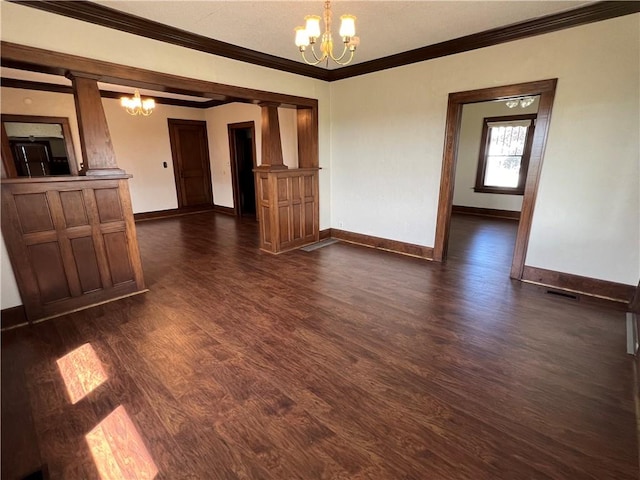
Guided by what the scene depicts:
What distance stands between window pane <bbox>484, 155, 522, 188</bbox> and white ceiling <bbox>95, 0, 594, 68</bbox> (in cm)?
460

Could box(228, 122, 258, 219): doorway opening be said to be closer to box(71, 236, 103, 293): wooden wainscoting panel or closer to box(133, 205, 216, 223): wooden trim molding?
box(133, 205, 216, 223): wooden trim molding

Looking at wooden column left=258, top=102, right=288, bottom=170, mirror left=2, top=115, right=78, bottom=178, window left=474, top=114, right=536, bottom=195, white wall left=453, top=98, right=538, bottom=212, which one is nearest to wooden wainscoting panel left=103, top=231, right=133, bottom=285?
wooden column left=258, top=102, right=288, bottom=170

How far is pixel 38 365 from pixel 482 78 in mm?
5091

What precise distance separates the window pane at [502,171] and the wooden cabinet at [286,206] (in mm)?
4827

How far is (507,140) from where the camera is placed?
23.0 ft

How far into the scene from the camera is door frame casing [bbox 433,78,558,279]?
320 cm

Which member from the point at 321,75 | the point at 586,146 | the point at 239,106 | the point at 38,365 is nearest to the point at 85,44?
the point at 38,365

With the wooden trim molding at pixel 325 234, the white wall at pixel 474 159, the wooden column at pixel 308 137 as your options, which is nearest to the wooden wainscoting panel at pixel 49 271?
the wooden column at pixel 308 137

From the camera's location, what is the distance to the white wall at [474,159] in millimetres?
6968

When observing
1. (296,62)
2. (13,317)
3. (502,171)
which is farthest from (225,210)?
(502,171)

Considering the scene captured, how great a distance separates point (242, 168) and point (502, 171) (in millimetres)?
6335

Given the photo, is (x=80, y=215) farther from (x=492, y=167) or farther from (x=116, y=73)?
(x=492, y=167)

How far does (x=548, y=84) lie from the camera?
313 cm

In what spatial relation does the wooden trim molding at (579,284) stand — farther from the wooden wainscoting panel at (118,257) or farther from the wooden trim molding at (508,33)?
the wooden wainscoting panel at (118,257)
